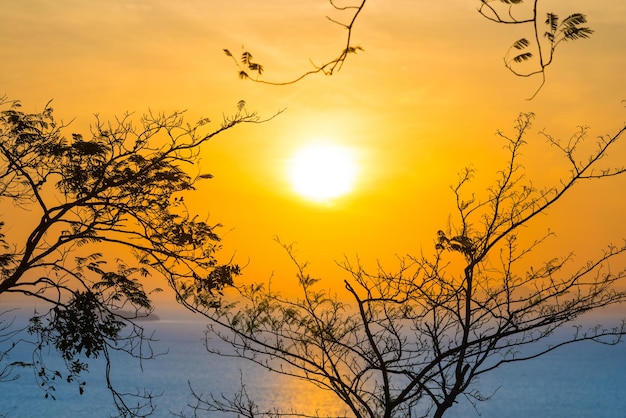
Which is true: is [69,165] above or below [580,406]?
below

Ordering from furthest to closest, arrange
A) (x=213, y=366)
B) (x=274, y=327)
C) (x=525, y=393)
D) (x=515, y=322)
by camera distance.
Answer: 1. (x=213, y=366)
2. (x=525, y=393)
3. (x=274, y=327)
4. (x=515, y=322)

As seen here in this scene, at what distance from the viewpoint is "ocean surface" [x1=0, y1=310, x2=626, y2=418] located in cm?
9350

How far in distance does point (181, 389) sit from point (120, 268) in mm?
99113

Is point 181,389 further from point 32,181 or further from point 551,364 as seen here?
point 32,181

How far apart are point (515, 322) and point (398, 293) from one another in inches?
45.4

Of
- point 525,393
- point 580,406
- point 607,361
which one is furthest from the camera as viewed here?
point 607,361

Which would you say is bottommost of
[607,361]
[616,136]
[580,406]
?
[616,136]

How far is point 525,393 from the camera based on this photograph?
4483 inches

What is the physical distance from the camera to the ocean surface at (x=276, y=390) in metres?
93.5

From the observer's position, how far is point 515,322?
827cm

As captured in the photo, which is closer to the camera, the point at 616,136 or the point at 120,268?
the point at 616,136

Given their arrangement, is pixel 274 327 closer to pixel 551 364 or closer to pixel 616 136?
pixel 616 136

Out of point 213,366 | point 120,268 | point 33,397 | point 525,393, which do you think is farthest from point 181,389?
point 120,268

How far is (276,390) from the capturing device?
109000 millimetres
